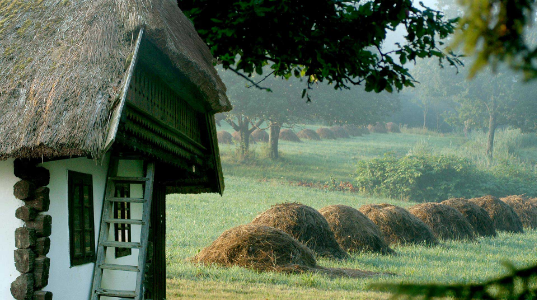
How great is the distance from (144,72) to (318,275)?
6.44 m

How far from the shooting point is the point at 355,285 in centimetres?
1030

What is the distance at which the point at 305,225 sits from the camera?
13281mm

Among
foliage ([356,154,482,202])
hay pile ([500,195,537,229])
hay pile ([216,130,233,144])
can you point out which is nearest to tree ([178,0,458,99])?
hay pile ([500,195,537,229])

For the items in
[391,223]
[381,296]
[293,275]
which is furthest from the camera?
[391,223]

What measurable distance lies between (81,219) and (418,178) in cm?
2826

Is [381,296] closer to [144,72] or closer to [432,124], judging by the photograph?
[144,72]

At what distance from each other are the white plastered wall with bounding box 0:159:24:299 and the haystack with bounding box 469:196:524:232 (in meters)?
19.1

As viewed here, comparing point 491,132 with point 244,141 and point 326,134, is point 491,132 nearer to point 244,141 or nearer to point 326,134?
point 326,134

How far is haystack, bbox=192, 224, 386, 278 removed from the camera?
11445mm

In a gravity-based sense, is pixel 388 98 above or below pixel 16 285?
above

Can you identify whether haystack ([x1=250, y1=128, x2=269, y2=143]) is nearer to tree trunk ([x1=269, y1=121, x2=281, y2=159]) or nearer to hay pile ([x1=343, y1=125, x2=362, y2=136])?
tree trunk ([x1=269, y1=121, x2=281, y2=159])

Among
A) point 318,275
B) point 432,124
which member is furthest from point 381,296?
point 432,124

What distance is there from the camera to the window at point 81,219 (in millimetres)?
6109

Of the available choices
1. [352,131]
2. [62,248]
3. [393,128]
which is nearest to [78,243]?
[62,248]
